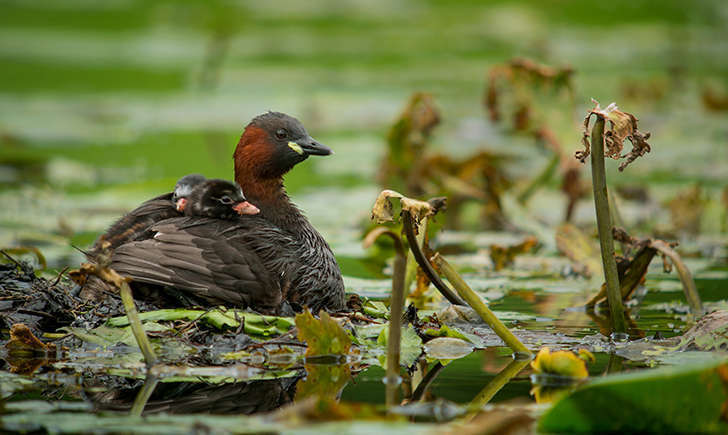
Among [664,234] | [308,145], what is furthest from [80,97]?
[308,145]

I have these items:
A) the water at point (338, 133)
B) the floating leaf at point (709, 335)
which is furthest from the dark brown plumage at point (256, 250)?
the floating leaf at point (709, 335)

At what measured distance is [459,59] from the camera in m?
24.6

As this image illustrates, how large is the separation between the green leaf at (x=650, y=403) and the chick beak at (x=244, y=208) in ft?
8.86

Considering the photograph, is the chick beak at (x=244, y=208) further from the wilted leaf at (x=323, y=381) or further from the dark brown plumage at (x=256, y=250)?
the wilted leaf at (x=323, y=381)

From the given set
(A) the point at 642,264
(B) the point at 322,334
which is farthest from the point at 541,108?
(B) the point at 322,334

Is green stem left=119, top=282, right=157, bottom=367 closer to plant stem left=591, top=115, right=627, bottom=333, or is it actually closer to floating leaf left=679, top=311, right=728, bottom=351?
plant stem left=591, top=115, right=627, bottom=333

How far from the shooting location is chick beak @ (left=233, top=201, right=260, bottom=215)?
612cm

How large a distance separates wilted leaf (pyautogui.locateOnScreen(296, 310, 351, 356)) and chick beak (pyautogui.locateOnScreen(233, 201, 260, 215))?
1.09 m

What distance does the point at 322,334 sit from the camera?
17.2 feet

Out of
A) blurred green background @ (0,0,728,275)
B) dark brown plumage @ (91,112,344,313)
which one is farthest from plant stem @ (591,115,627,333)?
blurred green background @ (0,0,728,275)

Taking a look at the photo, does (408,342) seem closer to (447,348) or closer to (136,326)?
(447,348)

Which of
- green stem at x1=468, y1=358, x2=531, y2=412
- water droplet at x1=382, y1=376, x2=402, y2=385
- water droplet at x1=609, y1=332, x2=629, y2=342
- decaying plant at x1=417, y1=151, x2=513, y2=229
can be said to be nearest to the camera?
green stem at x1=468, y1=358, x2=531, y2=412

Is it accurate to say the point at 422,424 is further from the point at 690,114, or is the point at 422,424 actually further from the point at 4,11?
the point at 4,11

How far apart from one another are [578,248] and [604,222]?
226 centimetres
